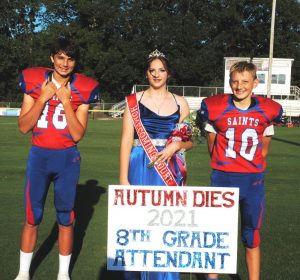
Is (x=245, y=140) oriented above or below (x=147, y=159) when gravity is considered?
above

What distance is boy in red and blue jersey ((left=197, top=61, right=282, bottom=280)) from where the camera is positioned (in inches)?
161

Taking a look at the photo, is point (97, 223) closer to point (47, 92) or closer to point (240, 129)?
point (47, 92)

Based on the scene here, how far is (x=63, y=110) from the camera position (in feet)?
13.7

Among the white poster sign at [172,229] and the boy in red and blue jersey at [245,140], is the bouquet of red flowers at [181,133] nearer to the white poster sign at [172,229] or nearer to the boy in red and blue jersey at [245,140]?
the boy in red and blue jersey at [245,140]

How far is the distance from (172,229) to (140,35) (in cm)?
5394

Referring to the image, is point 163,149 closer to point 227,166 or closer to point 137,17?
point 227,166

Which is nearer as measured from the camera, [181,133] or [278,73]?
[181,133]

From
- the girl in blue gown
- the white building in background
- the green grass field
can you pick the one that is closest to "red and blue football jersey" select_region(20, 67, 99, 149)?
the girl in blue gown

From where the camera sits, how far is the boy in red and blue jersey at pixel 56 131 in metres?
4.15

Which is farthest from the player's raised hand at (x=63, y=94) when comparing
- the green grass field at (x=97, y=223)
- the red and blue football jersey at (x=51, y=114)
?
A: the green grass field at (x=97, y=223)

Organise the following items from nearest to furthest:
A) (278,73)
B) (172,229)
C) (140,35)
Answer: (172,229), (278,73), (140,35)

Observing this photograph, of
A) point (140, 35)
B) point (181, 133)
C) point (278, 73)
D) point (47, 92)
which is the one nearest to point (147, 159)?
point (181, 133)

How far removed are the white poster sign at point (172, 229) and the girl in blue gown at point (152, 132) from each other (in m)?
0.62

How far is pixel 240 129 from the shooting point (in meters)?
4.07
